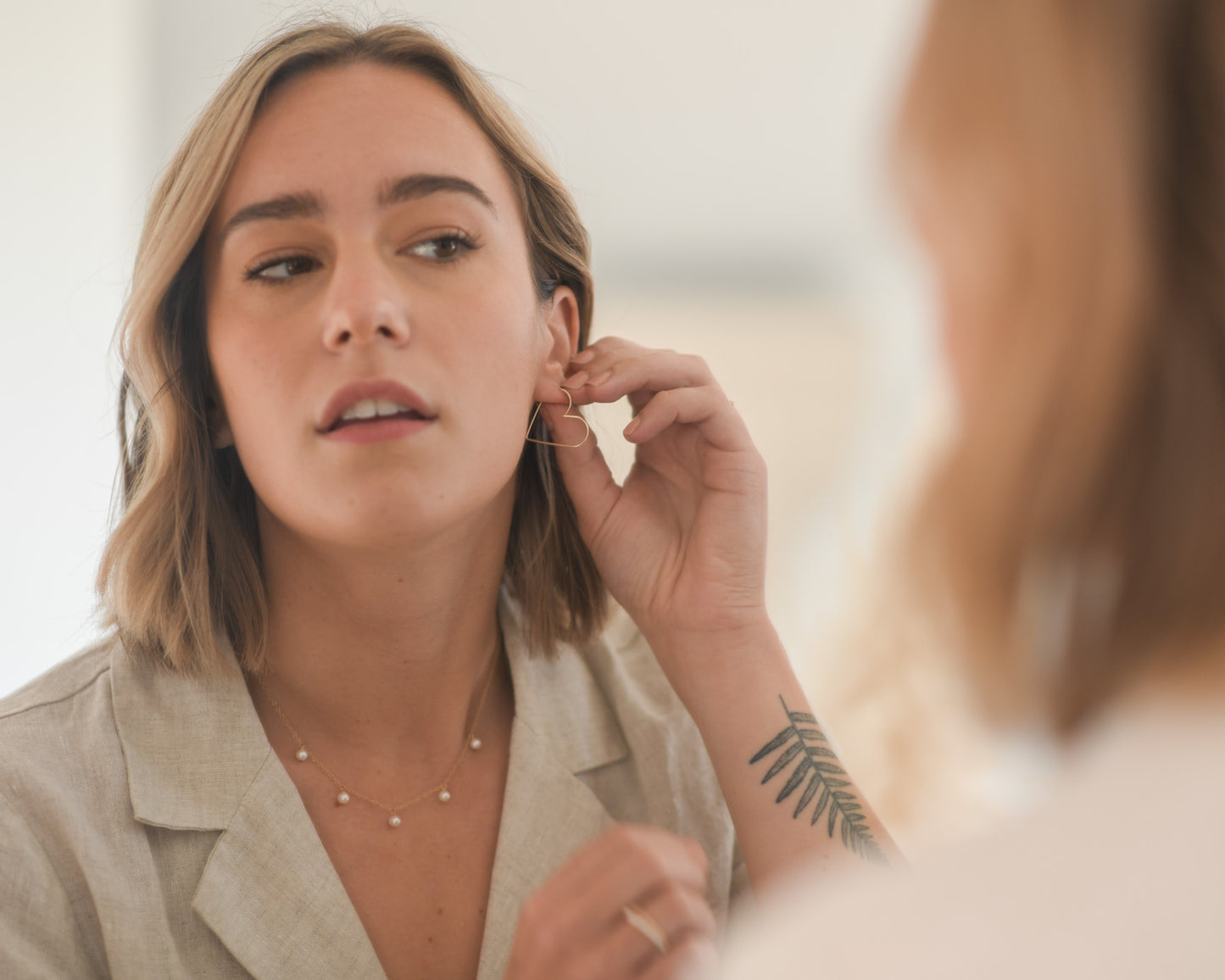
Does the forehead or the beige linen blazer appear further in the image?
the forehead

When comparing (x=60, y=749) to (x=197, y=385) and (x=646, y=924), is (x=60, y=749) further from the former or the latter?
(x=646, y=924)

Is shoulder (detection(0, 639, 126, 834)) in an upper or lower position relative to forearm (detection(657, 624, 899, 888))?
upper

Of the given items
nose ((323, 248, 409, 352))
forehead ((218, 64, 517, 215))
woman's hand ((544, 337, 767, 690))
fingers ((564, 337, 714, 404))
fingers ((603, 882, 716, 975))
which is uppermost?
forehead ((218, 64, 517, 215))

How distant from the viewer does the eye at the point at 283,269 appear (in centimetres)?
126

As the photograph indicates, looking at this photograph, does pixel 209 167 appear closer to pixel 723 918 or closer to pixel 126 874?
pixel 126 874

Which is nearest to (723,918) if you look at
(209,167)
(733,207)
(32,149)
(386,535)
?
(386,535)

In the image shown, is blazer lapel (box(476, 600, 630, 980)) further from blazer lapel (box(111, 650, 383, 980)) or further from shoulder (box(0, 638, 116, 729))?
shoulder (box(0, 638, 116, 729))

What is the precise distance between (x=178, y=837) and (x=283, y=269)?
1.99ft

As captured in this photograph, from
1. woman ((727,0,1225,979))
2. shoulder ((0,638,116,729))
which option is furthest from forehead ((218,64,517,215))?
woman ((727,0,1225,979))

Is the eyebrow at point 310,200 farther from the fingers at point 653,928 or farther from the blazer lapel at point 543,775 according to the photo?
the fingers at point 653,928

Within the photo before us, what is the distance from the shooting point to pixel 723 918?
4.52ft

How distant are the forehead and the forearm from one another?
609mm

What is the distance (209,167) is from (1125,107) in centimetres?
106

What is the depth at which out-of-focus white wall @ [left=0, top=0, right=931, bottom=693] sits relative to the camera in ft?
8.29
